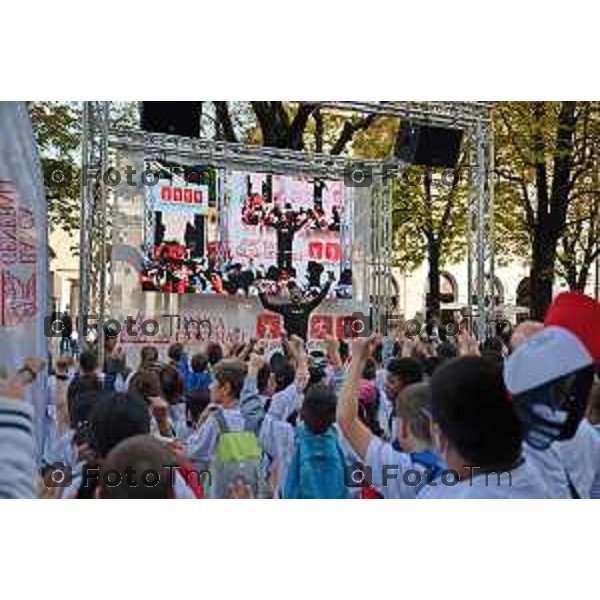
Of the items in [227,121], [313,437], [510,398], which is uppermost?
[227,121]

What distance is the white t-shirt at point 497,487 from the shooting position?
293 cm

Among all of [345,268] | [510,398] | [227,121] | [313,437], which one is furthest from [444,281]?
[510,398]

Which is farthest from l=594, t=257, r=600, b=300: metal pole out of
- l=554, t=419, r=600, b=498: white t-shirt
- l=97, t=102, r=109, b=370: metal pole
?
l=97, t=102, r=109, b=370: metal pole

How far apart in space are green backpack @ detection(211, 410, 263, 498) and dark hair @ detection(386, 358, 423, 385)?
785 mm

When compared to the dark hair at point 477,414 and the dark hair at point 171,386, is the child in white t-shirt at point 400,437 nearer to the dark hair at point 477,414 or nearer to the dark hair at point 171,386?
the dark hair at point 477,414

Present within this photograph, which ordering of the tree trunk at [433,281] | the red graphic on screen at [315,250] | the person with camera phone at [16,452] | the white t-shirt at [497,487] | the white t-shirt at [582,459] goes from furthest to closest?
the red graphic on screen at [315,250] → the tree trunk at [433,281] → the white t-shirt at [582,459] → the person with camera phone at [16,452] → the white t-shirt at [497,487]

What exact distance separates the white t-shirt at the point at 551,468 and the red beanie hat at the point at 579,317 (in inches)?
32.0

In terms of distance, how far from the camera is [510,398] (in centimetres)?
339

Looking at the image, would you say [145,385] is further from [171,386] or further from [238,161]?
[238,161]

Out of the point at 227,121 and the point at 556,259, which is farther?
the point at 227,121

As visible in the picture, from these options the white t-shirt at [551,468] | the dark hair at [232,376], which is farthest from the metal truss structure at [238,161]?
the white t-shirt at [551,468]

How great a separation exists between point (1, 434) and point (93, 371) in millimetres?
2616

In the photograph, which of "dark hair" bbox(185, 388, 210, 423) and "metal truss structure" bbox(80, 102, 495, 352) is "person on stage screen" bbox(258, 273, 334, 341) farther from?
"dark hair" bbox(185, 388, 210, 423)

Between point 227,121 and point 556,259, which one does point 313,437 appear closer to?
point 556,259
